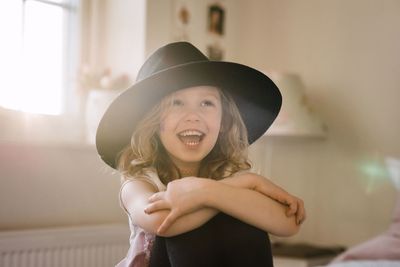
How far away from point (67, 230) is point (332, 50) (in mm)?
1132

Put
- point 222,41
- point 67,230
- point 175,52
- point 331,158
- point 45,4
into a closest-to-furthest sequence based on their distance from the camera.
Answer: point 175,52
point 67,230
point 45,4
point 331,158
point 222,41

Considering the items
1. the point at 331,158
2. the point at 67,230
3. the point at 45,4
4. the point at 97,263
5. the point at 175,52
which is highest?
the point at 45,4

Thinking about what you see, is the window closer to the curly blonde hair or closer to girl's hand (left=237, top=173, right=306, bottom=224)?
the curly blonde hair

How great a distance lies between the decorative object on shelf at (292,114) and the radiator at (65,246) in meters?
0.62

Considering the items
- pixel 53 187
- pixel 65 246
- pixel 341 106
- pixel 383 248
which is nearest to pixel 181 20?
pixel 341 106

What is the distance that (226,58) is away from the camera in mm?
2266

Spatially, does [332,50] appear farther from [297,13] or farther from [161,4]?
[161,4]

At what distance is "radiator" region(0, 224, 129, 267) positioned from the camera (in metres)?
1.48

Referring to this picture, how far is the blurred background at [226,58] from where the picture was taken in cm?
168

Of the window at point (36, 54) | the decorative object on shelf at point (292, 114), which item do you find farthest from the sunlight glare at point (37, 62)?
the decorative object on shelf at point (292, 114)

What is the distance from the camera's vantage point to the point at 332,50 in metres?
2.08

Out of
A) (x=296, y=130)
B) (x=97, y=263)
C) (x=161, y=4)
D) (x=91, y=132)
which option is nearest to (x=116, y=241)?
(x=97, y=263)

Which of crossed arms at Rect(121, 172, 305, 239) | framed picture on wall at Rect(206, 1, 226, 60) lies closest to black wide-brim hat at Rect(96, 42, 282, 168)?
crossed arms at Rect(121, 172, 305, 239)

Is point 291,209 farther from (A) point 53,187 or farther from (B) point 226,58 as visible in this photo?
(B) point 226,58
